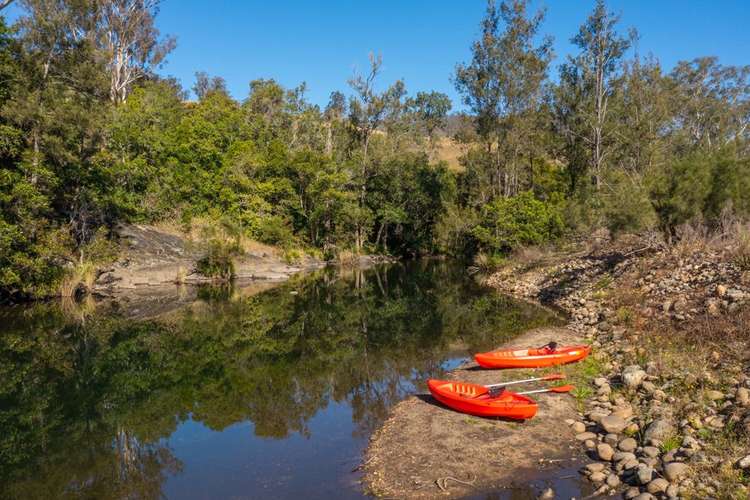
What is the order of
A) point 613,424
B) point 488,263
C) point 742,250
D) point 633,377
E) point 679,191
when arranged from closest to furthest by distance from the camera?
point 613,424, point 633,377, point 742,250, point 679,191, point 488,263

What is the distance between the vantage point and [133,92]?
54.4m

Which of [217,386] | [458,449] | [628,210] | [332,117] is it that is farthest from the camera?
[332,117]

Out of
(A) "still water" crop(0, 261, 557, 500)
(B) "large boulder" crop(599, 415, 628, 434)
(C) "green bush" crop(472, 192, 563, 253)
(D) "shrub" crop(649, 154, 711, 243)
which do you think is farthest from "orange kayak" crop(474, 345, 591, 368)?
(C) "green bush" crop(472, 192, 563, 253)

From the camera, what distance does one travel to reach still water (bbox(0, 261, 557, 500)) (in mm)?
10609

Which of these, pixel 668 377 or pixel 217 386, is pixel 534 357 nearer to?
pixel 668 377

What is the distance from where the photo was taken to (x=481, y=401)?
11844mm

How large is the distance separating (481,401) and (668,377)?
4.64m

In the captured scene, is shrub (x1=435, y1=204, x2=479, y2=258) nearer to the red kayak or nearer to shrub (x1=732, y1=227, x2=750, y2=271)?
shrub (x1=732, y1=227, x2=750, y2=271)

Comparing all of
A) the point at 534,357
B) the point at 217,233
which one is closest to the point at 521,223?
the point at 217,233

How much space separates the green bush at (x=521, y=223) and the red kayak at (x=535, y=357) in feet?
73.2

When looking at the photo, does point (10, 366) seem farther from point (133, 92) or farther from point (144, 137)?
point (133, 92)

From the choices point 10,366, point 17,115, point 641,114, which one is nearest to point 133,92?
point 17,115

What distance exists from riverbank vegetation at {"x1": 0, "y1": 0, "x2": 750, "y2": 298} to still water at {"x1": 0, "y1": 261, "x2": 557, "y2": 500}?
759 centimetres

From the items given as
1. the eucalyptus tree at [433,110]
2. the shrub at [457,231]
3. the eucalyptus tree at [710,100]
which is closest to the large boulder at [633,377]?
the shrub at [457,231]
